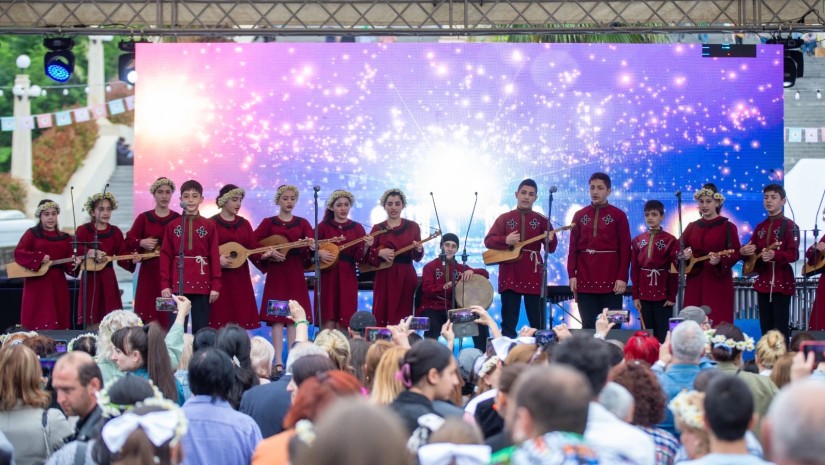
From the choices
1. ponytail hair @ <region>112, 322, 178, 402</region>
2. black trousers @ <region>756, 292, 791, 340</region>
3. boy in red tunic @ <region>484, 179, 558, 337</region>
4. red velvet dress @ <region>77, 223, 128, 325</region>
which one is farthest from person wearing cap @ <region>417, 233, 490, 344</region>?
ponytail hair @ <region>112, 322, 178, 402</region>

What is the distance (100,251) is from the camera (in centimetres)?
1145

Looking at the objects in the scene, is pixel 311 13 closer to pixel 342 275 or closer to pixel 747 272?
pixel 342 275

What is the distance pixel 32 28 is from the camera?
11.3m

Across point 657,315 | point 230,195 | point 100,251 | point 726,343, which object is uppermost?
point 230,195

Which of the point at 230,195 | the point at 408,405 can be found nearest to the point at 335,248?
the point at 230,195

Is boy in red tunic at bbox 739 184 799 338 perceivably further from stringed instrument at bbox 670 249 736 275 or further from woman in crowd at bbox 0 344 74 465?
woman in crowd at bbox 0 344 74 465

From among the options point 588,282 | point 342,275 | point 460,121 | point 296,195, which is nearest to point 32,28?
point 296,195

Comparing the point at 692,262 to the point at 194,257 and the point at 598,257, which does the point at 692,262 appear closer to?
the point at 598,257

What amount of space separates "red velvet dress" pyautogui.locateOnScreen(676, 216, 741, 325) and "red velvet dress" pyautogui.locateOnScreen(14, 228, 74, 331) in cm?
612

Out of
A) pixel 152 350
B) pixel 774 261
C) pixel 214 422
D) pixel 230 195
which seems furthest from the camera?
pixel 230 195

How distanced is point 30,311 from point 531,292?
496 centimetres

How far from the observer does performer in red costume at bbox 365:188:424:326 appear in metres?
11.5

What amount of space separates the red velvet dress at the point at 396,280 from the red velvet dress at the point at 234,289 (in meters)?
1.20

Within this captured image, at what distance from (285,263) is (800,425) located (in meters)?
9.17
